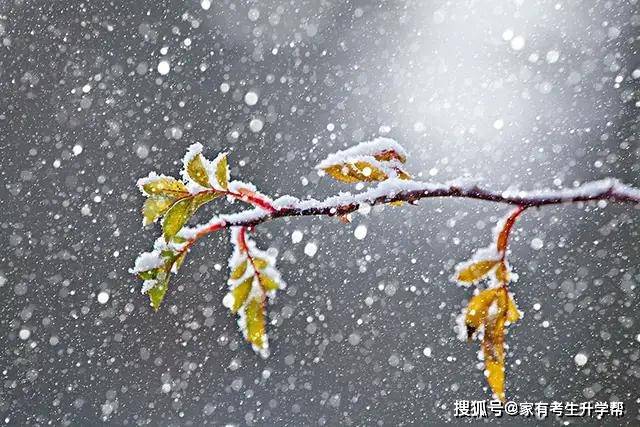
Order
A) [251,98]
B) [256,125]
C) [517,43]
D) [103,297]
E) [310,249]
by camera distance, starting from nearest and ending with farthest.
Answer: [103,297] < [310,249] < [256,125] < [251,98] < [517,43]

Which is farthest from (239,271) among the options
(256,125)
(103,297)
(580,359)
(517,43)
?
(517,43)

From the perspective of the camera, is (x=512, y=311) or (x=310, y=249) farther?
(x=310, y=249)

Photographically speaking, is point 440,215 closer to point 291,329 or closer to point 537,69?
point 291,329

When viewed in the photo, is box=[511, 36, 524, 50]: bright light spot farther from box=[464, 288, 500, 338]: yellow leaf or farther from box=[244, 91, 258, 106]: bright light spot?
box=[464, 288, 500, 338]: yellow leaf

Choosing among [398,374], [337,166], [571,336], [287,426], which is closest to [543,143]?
[571,336]

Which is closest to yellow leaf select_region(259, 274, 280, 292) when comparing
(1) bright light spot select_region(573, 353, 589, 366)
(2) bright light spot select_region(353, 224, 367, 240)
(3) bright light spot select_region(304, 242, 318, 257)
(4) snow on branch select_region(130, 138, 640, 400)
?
(4) snow on branch select_region(130, 138, 640, 400)

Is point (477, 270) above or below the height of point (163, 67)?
below

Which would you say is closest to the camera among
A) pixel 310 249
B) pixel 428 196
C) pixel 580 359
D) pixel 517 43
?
pixel 428 196

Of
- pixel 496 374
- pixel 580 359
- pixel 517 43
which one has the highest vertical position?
pixel 517 43

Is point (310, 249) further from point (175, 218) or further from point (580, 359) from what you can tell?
point (175, 218)
